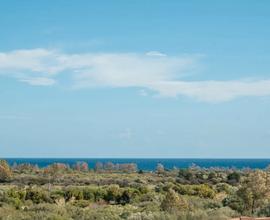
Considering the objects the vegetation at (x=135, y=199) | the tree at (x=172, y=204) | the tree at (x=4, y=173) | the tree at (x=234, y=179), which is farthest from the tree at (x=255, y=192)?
the tree at (x=4, y=173)

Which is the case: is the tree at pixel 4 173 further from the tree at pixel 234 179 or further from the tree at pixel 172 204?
the tree at pixel 172 204

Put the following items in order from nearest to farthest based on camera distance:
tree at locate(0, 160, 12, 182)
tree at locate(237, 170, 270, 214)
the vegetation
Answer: the vegetation
tree at locate(237, 170, 270, 214)
tree at locate(0, 160, 12, 182)

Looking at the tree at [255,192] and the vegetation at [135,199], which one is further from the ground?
the tree at [255,192]

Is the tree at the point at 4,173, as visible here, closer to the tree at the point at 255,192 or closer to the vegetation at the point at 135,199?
the vegetation at the point at 135,199

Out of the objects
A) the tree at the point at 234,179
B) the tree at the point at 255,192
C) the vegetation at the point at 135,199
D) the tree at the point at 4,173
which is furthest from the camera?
the tree at the point at 4,173

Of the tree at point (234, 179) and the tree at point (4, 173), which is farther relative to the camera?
the tree at point (4, 173)

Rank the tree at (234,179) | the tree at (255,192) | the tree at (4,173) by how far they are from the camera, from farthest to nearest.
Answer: the tree at (4,173)
the tree at (234,179)
the tree at (255,192)

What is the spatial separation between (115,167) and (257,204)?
6706cm

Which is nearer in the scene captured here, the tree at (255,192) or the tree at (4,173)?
the tree at (255,192)

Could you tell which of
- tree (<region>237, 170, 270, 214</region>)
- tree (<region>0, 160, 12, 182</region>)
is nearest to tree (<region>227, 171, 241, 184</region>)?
tree (<region>0, 160, 12, 182</region>)

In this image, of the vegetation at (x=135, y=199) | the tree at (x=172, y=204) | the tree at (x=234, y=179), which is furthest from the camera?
the tree at (x=234, y=179)

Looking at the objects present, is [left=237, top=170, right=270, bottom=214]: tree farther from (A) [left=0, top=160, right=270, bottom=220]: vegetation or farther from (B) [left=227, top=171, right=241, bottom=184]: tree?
(B) [left=227, top=171, right=241, bottom=184]: tree

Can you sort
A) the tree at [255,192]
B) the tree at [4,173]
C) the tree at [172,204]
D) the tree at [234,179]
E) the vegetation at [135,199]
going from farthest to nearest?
the tree at [4,173], the tree at [234,179], the tree at [255,192], the tree at [172,204], the vegetation at [135,199]

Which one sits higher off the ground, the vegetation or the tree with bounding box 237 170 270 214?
the tree with bounding box 237 170 270 214
